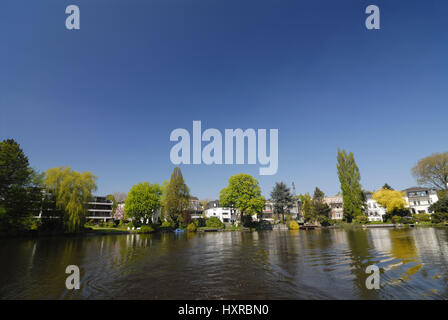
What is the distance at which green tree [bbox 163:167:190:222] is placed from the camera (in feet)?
218

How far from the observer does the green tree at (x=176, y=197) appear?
66375 mm

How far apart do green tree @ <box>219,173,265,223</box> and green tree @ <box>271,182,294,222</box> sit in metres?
10.2

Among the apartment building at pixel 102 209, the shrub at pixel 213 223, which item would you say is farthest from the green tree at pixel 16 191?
the apartment building at pixel 102 209

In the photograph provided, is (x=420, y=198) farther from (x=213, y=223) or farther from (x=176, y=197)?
(x=176, y=197)

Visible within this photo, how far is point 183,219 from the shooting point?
6681 cm

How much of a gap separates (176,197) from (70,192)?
2974cm

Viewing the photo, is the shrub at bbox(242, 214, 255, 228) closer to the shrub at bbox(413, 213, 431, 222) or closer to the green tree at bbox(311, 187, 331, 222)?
the green tree at bbox(311, 187, 331, 222)

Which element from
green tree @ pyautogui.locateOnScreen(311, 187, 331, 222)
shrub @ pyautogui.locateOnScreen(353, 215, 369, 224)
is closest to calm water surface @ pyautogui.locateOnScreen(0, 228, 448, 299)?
green tree @ pyautogui.locateOnScreen(311, 187, 331, 222)

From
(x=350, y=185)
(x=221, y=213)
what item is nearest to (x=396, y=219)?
(x=350, y=185)

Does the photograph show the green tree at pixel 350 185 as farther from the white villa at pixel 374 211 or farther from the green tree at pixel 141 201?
the green tree at pixel 141 201

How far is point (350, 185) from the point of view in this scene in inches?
2731

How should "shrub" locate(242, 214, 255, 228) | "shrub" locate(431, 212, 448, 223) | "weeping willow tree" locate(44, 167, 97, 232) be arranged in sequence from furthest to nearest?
"shrub" locate(242, 214, 255, 228) → "shrub" locate(431, 212, 448, 223) → "weeping willow tree" locate(44, 167, 97, 232)

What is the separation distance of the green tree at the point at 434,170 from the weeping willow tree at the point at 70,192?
276 feet
